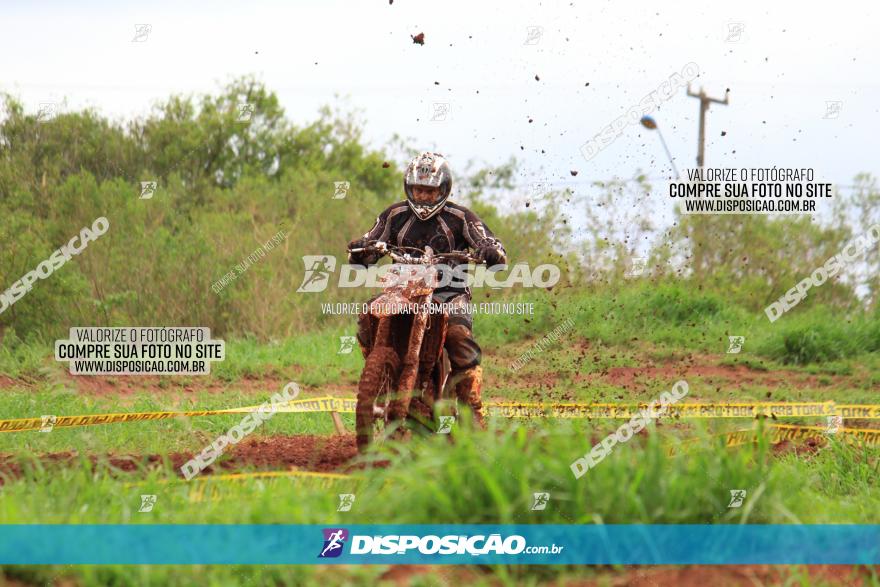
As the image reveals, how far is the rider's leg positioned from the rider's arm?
601 mm

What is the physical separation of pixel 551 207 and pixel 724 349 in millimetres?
5364

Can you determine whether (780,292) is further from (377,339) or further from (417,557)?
(417,557)

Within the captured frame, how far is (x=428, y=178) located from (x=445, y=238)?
1.87 ft

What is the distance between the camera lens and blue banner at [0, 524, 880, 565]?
188 inches

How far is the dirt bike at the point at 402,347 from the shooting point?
7457 mm

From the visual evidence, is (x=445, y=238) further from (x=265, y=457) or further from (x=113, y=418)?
(x=113, y=418)

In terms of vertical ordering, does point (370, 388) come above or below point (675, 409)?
above

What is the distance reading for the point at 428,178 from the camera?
8.38 meters

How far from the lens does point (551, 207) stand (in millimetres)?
20000

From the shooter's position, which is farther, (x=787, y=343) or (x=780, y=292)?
(x=780, y=292)

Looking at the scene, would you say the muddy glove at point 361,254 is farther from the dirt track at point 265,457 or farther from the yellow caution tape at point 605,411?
the yellow caution tape at point 605,411

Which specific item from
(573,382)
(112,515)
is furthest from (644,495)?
(573,382)

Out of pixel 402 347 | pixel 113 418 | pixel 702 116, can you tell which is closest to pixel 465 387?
pixel 402 347

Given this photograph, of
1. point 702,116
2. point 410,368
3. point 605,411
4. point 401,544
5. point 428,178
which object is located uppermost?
point 702,116
